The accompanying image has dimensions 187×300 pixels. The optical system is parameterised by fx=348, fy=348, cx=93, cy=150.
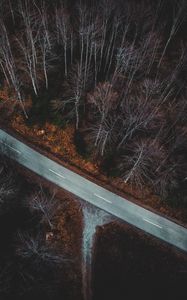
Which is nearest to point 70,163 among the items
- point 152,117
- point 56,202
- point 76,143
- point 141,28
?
point 76,143

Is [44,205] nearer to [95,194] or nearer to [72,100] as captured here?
[95,194]

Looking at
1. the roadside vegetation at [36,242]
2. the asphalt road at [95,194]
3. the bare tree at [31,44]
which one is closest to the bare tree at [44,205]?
the roadside vegetation at [36,242]

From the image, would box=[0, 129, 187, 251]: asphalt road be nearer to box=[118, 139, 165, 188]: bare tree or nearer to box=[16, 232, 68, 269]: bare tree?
box=[118, 139, 165, 188]: bare tree

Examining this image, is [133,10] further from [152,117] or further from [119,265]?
[119,265]

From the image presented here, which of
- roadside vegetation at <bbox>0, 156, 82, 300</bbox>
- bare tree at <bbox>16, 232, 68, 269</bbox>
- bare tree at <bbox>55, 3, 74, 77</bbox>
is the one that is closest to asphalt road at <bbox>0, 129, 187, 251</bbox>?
roadside vegetation at <bbox>0, 156, 82, 300</bbox>

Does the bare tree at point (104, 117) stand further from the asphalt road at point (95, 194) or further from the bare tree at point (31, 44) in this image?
the bare tree at point (31, 44)
